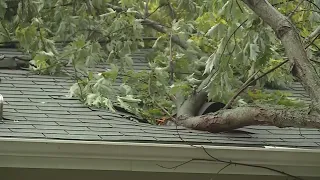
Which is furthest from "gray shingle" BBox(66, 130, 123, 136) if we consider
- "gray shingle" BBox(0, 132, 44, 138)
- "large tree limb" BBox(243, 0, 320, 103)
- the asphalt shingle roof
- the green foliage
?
the green foliage

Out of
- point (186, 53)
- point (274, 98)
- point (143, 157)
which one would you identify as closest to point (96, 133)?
point (143, 157)

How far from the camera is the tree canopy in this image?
4.36 m

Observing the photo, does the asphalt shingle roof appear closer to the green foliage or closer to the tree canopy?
the tree canopy

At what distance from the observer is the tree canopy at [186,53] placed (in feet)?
14.3

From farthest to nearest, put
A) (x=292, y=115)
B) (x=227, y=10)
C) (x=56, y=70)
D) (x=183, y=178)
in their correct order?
(x=56, y=70)
(x=227, y=10)
(x=183, y=178)
(x=292, y=115)

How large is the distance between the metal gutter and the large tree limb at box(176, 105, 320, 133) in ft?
0.84

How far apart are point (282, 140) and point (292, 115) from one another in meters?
0.94

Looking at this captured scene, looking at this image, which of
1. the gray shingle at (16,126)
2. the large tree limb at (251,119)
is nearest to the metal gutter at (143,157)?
the large tree limb at (251,119)

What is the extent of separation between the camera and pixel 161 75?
5754 mm

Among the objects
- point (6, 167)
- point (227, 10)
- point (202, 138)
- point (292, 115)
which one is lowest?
point (6, 167)

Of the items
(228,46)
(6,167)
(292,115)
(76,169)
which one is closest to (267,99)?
(228,46)

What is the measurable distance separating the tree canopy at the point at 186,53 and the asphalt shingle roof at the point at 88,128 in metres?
0.19

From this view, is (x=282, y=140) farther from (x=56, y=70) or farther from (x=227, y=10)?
(x=56, y=70)

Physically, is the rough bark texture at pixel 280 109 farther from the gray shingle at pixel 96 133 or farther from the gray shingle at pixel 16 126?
the gray shingle at pixel 16 126
